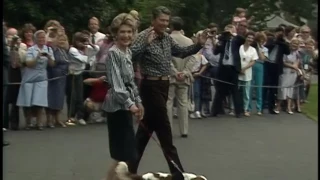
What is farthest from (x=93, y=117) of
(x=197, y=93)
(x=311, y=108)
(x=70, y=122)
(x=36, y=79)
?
(x=311, y=108)

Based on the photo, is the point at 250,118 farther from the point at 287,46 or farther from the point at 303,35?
the point at 303,35

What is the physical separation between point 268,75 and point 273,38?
3.00 feet

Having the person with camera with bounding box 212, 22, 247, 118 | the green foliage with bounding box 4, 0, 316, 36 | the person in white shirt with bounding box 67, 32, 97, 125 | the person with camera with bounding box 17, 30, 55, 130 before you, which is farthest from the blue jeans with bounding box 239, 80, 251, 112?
the green foliage with bounding box 4, 0, 316, 36

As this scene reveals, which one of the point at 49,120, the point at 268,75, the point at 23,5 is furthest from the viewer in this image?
the point at 23,5

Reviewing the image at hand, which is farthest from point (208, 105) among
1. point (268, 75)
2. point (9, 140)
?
point (9, 140)

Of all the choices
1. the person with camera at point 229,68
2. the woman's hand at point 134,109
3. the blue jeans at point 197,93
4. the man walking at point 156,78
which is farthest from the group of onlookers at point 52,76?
the woman's hand at point 134,109

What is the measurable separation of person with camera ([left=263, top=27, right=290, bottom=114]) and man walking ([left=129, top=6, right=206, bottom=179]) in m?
8.34

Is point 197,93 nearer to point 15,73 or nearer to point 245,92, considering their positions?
point 245,92

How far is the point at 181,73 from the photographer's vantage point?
1184 cm

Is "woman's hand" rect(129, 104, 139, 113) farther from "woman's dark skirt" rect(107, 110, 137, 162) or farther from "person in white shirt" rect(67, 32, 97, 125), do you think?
"person in white shirt" rect(67, 32, 97, 125)

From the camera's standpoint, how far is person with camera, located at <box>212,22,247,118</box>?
1655 cm

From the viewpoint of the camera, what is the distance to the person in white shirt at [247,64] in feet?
55.1

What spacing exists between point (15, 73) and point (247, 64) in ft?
15.9

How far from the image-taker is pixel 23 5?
22.0 m
